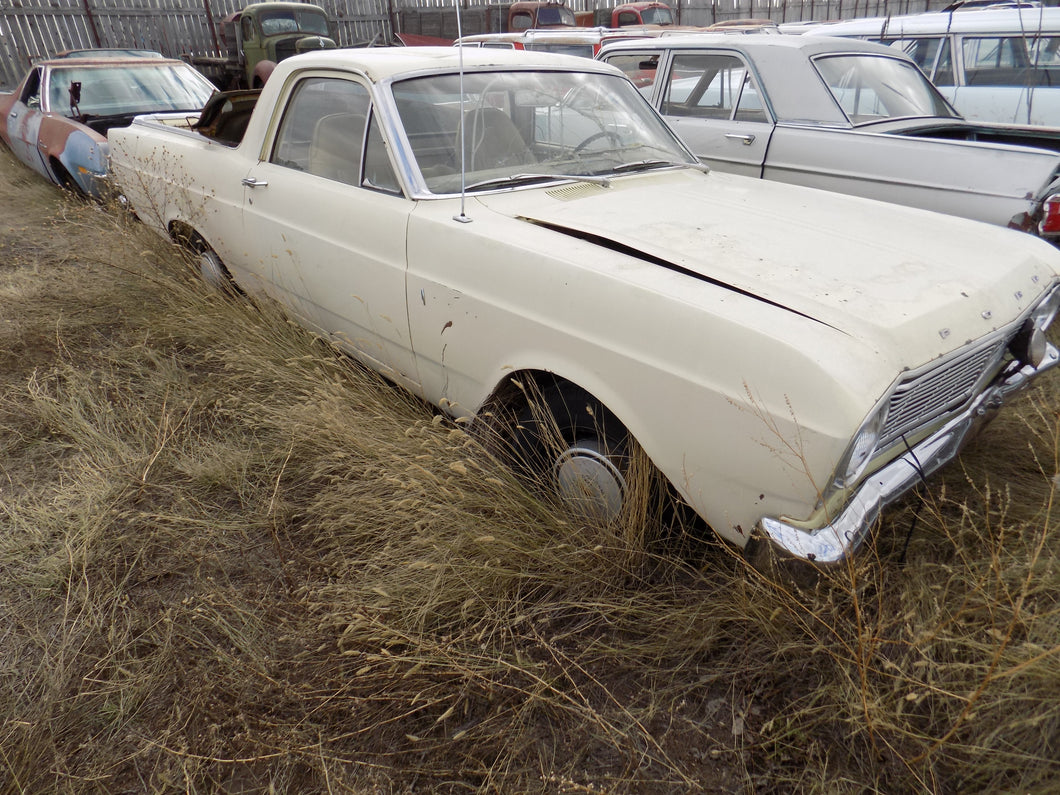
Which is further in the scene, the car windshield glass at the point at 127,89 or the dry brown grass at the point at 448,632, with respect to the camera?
the car windshield glass at the point at 127,89

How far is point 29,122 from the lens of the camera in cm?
682

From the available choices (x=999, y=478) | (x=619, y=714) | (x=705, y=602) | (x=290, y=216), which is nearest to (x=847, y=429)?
(x=705, y=602)

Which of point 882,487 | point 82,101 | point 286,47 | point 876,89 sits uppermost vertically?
point 286,47

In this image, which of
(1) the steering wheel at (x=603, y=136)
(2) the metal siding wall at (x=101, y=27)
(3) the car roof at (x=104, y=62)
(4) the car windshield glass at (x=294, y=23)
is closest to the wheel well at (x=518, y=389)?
(1) the steering wheel at (x=603, y=136)

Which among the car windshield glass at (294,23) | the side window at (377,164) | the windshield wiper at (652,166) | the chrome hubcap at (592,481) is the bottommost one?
the chrome hubcap at (592,481)

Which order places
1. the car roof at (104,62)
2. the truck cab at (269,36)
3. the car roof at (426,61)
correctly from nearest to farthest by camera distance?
the car roof at (426,61) → the car roof at (104,62) → the truck cab at (269,36)

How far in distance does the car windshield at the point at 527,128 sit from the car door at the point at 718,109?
4.34 feet

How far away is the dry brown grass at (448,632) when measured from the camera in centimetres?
175

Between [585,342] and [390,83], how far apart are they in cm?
154

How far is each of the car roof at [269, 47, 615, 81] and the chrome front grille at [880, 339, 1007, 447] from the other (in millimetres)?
2075

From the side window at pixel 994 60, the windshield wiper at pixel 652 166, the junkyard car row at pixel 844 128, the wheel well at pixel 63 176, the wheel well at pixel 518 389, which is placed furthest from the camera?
the wheel well at pixel 63 176

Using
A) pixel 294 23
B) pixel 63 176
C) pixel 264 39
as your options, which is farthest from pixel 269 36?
pixel 63 176

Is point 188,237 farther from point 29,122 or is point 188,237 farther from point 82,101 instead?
point 29,122

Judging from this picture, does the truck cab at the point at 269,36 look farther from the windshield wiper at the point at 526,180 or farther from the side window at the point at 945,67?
the windshield wiper at the point at 526,180
